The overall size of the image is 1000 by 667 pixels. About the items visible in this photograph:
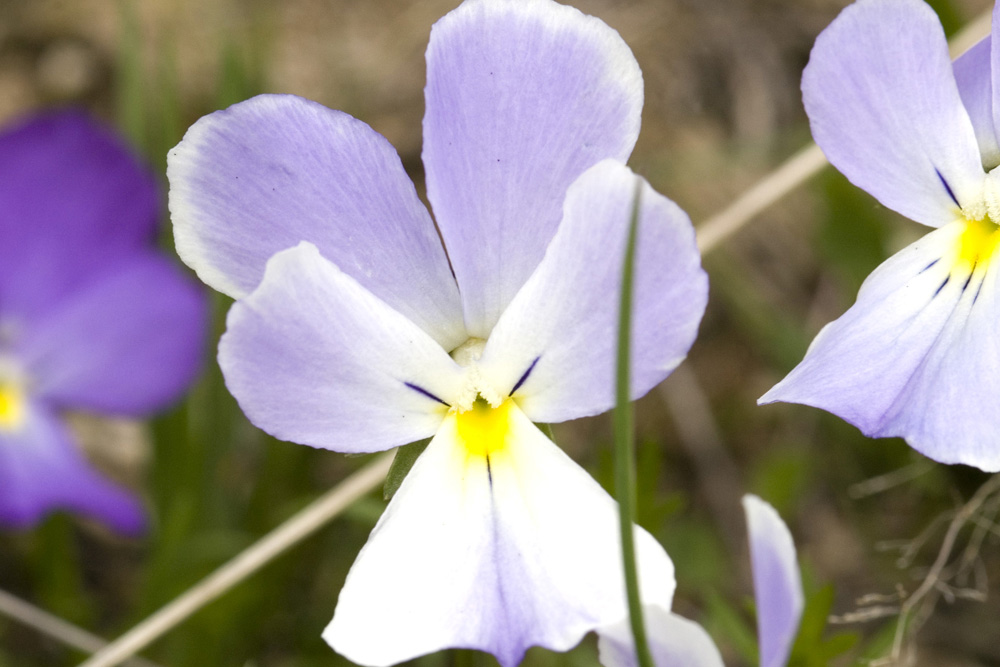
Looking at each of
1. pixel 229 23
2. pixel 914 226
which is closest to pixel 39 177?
pixel 229 23

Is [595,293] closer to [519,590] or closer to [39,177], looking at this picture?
[519,590]

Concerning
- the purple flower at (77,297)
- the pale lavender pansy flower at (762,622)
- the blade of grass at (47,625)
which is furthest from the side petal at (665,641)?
the purple flower at (77,297)

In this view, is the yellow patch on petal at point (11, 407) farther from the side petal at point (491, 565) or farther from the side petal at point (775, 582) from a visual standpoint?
the side petal at point (775, 582)

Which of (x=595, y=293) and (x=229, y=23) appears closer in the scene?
(x=595, y=293)

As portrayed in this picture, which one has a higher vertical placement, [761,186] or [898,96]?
[761,186]

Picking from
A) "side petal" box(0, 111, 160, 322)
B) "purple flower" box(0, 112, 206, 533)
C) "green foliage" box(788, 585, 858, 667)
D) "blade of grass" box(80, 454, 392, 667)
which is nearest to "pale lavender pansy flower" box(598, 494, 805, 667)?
"green foliage" box(788, 585, 858, 667)

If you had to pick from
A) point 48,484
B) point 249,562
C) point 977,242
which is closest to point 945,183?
point 977,242

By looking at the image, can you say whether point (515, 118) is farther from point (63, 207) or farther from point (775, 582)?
point (63, 207)
